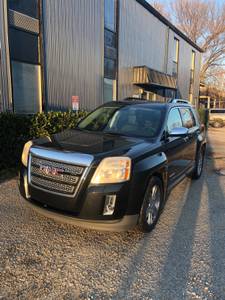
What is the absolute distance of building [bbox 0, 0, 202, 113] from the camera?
8086 millimetres

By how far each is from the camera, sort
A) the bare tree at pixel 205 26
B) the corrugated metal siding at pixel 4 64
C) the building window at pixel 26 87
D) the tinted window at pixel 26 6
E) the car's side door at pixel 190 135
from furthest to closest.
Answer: the bare tree at pixel 205 26 < the building window at pixel 26 87 < the tinted window at pixel 26 6 < the corrugated metal siding at pixel 4 64 < the car's side door at pixel 190 135

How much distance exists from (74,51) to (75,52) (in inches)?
2.4

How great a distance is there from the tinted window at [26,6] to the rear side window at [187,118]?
582cm

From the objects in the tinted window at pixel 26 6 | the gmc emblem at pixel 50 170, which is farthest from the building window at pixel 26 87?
the gmc emblem at pixel 50 170

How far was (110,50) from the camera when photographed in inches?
504

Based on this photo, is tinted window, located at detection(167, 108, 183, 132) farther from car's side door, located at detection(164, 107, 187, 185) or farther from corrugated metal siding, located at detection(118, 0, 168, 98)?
corrugated metal siding, located at detection(118, 0, 168, 98)

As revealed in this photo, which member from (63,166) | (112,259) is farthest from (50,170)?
(112,259)

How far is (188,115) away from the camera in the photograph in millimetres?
5969

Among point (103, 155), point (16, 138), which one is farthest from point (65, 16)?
point (103, 155)

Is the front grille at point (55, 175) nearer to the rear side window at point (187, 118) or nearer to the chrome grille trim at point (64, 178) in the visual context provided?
the chrome grille trim at point (64, 178)

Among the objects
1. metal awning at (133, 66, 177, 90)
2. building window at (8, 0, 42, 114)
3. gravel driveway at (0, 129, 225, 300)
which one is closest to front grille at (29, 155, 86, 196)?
gravel driveway at (0, 129, 225, 300)

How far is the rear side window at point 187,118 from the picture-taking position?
5.51 m

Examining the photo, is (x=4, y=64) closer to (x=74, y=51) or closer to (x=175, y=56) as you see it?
(x=74, y=51)

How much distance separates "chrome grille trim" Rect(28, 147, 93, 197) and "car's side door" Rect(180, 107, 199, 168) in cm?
260
